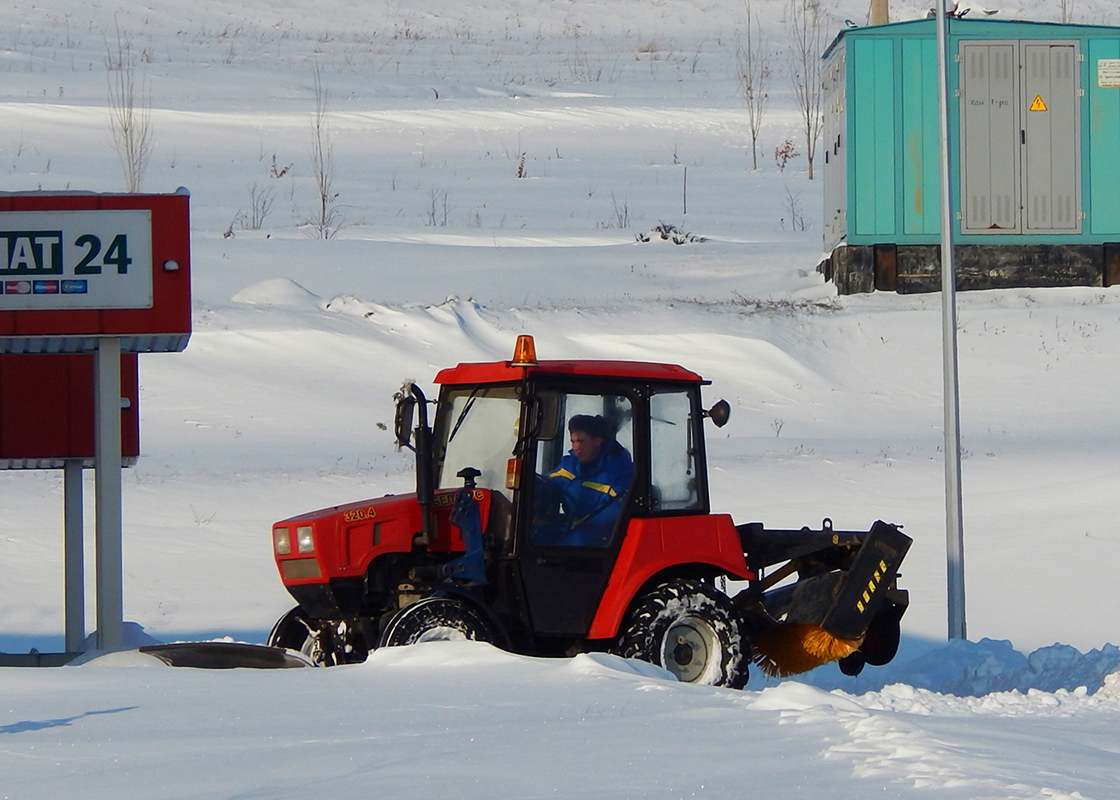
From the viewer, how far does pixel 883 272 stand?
2286 cm

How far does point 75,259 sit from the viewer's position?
9562 mm

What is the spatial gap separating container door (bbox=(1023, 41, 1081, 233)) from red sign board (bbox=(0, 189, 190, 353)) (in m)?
15.2

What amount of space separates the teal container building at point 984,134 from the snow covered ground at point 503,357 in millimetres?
1593

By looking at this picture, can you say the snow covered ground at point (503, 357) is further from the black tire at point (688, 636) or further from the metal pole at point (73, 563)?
the metal pole at point (73, 563)

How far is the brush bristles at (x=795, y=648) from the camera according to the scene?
366 inches

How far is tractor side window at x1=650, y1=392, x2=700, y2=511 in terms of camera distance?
8984 millimetres

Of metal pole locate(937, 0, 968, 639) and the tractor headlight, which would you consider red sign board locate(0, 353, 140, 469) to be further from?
metal pole locate(937, 0, 968, 639)

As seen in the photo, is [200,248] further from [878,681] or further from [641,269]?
[878,681]

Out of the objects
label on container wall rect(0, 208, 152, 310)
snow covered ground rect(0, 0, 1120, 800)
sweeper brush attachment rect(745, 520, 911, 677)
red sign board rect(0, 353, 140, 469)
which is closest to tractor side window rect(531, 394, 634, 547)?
snow covered ground rect(0, 0, 1120, 800)

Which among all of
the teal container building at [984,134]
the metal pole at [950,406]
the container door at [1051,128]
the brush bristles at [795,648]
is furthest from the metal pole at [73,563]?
the container door at [1051,128]

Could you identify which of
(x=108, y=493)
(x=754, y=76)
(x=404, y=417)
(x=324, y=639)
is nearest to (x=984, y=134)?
(x=108, y=493)

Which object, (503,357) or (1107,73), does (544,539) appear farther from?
(1107,73)

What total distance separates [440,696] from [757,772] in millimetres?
1811

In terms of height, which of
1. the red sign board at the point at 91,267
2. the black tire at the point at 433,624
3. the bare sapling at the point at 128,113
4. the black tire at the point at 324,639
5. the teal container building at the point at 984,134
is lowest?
the black tire at the point at 324,639
